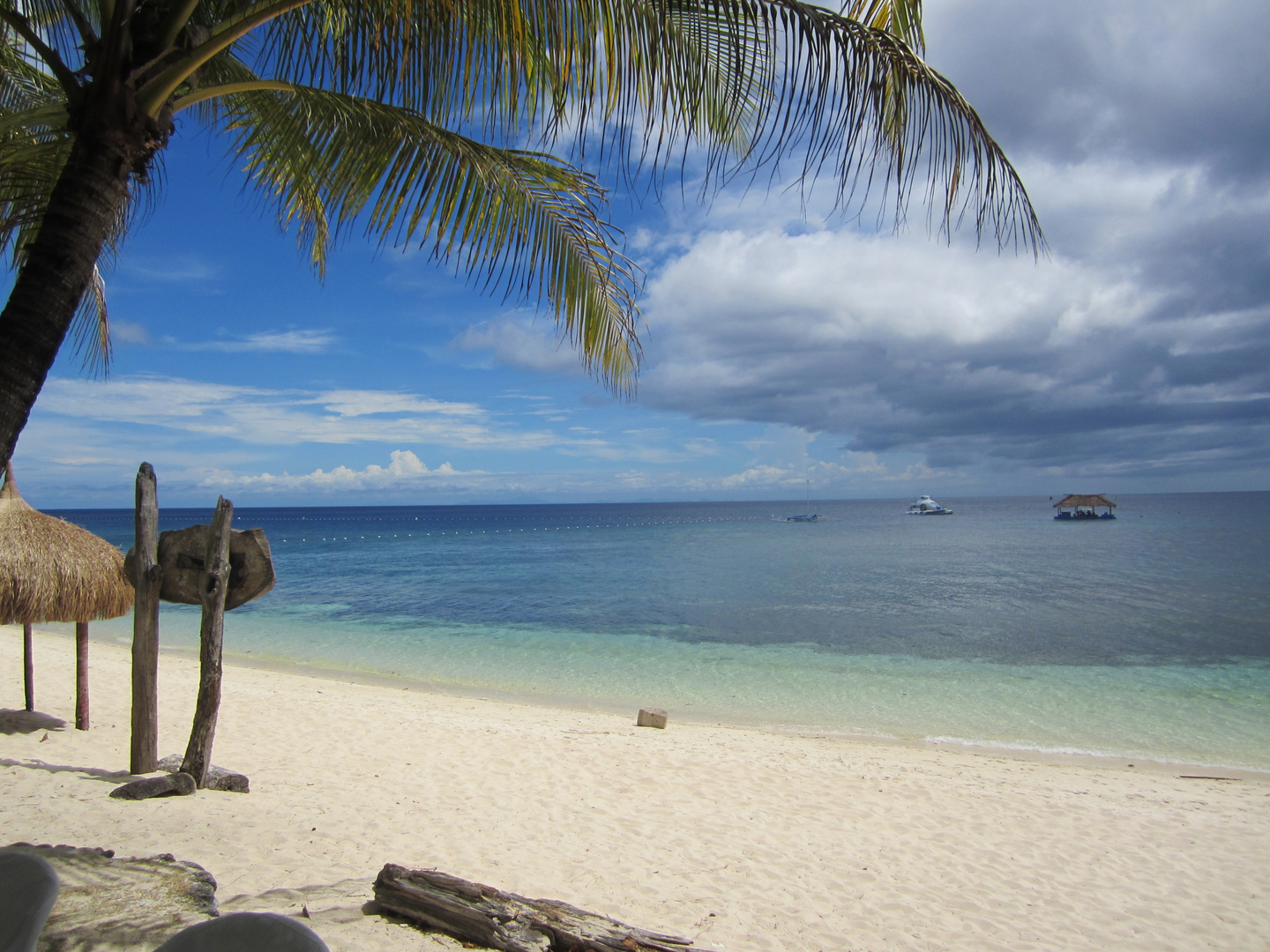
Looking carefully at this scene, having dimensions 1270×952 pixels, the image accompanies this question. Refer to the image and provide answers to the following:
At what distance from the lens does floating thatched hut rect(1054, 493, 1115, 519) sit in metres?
62.8

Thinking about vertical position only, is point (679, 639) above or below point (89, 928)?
below

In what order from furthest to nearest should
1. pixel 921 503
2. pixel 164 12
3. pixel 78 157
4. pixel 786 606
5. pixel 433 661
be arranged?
pixel 921 503 → pixel 786 606 → pixel 433 661 → pixel 164 12 → pixel 78 157

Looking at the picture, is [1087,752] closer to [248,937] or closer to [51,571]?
[248,937]

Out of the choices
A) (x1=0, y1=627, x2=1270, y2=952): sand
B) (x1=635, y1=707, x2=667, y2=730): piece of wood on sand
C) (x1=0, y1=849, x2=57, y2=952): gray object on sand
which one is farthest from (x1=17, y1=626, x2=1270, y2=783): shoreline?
(x1=0, y1=849, x2=57, y2=952): gray object on sand

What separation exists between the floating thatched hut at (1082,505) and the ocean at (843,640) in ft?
100

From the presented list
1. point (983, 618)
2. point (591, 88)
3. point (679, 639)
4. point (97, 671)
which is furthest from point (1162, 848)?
point (983, 618)

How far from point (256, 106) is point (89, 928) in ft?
12.2

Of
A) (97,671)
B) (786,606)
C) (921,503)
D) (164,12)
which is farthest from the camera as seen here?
(921,503)

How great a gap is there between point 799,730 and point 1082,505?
68827mm

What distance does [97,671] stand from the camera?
980 cm

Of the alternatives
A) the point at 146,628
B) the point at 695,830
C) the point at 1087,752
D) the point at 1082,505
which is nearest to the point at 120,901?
the point at 146,628

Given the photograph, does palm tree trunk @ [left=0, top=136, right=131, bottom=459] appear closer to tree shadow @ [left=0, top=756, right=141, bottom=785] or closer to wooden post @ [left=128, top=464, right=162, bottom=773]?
wooden post @ [left=128, top=464, right=162, bottom=773]

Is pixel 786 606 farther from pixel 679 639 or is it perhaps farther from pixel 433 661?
pixel 433 661

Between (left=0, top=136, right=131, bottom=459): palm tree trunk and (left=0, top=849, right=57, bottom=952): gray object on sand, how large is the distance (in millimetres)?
1404
